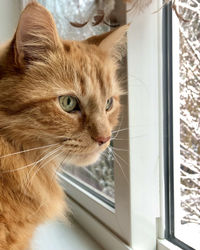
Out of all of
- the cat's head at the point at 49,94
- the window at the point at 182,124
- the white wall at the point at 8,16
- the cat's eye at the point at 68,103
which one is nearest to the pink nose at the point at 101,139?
the cat's head at the point at 49,94

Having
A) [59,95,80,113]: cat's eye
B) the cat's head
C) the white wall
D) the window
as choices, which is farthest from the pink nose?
the white wall

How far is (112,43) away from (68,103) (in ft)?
0.99

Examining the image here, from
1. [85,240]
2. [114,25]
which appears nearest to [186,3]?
[114,25]

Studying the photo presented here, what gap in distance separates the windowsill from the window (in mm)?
350

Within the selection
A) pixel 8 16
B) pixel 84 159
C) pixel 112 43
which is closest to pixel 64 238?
pixel 84 159

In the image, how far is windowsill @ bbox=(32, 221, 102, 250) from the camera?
1.19 meters

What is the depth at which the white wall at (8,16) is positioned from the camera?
5.90 feet

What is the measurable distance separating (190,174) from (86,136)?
0.37m

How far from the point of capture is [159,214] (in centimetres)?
106

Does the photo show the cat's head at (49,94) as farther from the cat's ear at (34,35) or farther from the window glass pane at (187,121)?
the window glass pane at (187,121)

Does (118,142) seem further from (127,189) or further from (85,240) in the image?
(85,240)

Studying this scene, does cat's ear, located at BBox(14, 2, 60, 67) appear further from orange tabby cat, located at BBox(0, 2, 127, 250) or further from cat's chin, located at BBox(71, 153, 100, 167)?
cat's chin, located at BBox(71, 153, 100, 167)

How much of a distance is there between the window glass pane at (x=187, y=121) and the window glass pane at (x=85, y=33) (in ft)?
0.84

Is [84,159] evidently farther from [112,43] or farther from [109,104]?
[112,43]
